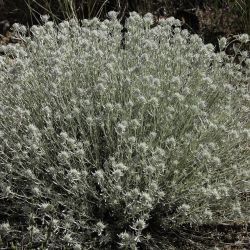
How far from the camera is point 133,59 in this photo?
3.22m

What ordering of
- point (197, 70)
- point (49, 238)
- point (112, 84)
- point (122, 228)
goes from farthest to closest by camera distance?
point (197, 70)
point (112, 84)
point (122, 228)
point (49, 238)

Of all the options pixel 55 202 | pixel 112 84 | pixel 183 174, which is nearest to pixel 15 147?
pixel 55 202

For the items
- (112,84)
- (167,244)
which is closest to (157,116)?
(112,84)

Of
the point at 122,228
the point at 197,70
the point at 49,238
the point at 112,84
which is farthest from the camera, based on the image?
the point at 197,70

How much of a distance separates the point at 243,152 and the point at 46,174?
1.23m

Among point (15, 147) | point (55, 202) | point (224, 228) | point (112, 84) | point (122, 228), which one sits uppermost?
point (112, 84)

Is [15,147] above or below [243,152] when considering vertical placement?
above

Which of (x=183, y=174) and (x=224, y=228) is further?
(x=224, y=228)

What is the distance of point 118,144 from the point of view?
2.65 metres

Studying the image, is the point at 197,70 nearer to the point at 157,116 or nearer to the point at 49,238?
the point at 157,116

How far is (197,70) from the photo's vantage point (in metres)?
3.18

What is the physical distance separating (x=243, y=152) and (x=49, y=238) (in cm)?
Answer: 132

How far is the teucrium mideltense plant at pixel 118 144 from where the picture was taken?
8.32ft

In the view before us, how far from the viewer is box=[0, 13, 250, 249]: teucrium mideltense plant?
254cm
